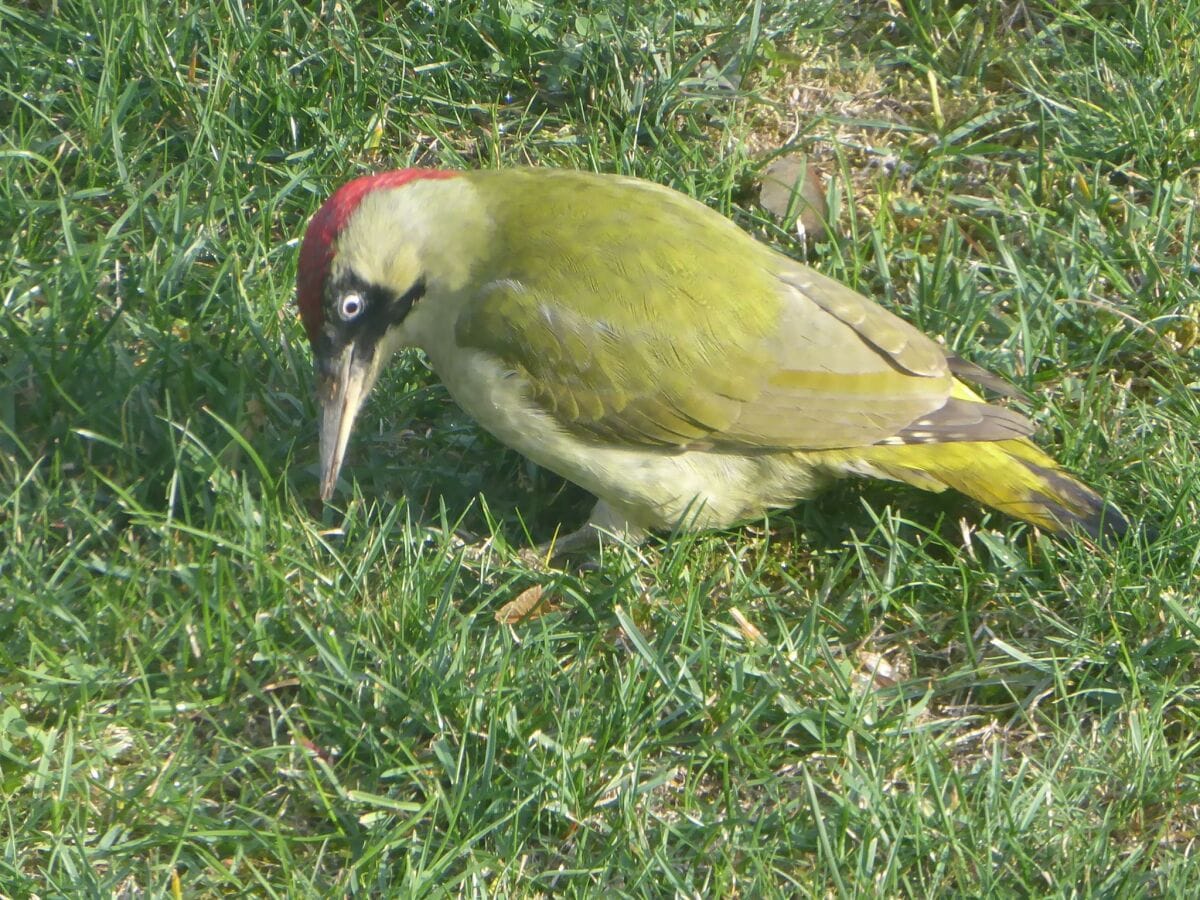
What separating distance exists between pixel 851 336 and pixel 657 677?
972 mm

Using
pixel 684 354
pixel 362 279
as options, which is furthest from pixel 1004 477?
pixel 362 279

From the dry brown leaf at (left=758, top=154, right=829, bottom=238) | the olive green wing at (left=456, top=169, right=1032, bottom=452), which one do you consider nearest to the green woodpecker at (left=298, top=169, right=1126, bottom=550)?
the olive green wing at (left=456, top=169, right=1032, bottom=452)

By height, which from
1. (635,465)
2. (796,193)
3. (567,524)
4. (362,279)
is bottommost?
(567,524)

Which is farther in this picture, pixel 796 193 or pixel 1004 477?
pixel 796 193

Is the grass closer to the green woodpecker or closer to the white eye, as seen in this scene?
the green woodpecker

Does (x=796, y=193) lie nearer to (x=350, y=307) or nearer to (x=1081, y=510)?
(x=1081, y=510)

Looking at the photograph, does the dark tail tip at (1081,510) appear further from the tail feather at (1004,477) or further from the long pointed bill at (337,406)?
the long pointed bill at (337,406)

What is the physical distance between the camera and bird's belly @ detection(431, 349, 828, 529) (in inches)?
138

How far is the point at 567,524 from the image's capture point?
12.8 ft

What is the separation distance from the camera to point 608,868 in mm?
2939

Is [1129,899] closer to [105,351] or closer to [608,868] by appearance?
[608,868]

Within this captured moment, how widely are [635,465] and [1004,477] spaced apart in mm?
856

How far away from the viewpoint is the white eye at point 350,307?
339 cm

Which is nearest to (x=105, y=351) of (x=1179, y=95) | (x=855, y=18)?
(x=855, y=18)
